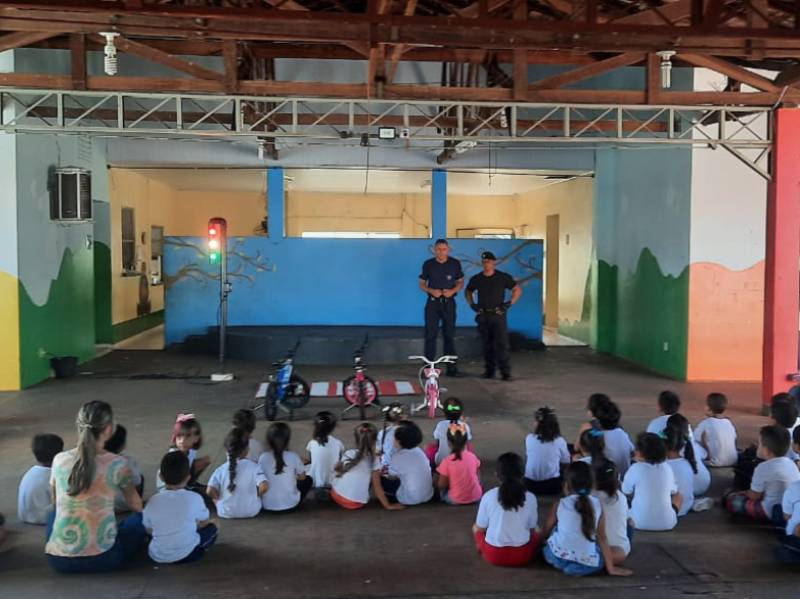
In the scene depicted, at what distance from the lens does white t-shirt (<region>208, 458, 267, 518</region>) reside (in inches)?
199

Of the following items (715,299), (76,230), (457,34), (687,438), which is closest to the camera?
(687,438)

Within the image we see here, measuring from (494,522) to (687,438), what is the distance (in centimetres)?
189

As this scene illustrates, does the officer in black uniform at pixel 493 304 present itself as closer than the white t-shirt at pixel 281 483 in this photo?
No

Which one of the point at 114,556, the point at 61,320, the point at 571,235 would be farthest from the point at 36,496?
the point at 571,235

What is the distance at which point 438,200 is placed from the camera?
14.3m

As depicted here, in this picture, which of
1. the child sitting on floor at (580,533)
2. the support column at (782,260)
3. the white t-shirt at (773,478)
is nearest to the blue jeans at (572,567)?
the child sitting on floor at (580,533)

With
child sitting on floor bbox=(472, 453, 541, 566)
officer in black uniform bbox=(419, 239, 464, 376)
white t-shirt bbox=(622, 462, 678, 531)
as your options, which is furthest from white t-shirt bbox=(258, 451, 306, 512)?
officer in black uniform bbox=(419, 239, 464, 376)

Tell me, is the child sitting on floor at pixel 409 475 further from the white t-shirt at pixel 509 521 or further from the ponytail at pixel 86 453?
the ponytail at pixel 86 453

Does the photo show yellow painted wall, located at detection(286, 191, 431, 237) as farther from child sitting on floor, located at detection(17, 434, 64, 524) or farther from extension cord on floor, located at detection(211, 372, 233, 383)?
child sitting on floor, located at detection(17, 434, 64, 524)

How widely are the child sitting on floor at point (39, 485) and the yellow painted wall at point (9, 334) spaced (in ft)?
17.9

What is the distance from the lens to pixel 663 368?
11.4 metres

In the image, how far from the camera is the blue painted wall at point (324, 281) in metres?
14.0

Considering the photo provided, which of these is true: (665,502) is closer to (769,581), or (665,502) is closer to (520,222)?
(769,581)

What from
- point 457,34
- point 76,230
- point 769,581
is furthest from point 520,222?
point 769,581
